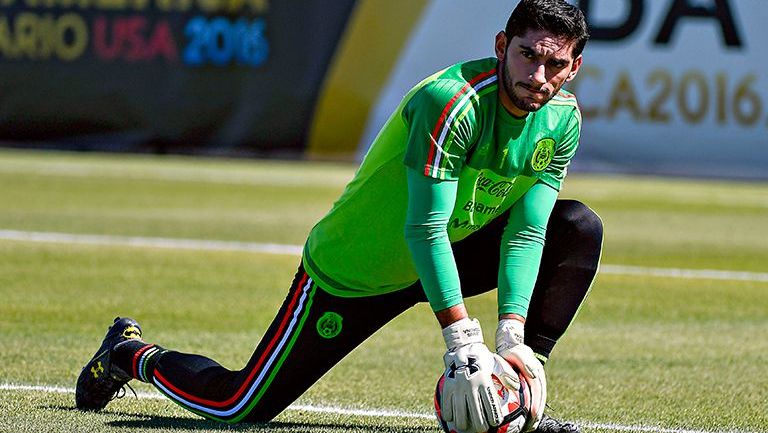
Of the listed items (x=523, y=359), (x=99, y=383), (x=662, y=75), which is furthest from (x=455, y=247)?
(x=662, y=75)

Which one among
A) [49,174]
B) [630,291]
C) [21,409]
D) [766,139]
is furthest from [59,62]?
[21,409]

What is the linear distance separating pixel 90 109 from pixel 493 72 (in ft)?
52.7

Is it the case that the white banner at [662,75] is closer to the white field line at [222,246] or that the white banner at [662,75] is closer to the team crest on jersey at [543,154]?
the white field line at [222,246]

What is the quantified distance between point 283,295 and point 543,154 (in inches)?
179

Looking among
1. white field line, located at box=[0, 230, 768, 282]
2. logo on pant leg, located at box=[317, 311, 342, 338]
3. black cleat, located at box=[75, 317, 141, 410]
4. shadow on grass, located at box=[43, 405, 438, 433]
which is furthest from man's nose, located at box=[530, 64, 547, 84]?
white field line, located at box=[0, 230, 768, 282]

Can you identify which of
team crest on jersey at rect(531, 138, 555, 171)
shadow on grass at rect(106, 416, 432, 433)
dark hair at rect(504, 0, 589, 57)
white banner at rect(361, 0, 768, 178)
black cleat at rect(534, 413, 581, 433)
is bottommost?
white banner at rect(361, 0, 768, 178)

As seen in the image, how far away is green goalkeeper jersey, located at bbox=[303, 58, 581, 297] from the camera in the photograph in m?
5.27

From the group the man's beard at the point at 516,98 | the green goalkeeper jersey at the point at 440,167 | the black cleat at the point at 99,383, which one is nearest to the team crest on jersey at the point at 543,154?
the green goalkeeper jersey at the point at 440,167

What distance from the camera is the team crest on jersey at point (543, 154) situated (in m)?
5.61

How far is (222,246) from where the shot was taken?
12.5 meters

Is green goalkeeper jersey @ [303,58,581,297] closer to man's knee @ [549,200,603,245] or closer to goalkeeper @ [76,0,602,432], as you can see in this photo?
goalkeeper @ [76,0,602,432]

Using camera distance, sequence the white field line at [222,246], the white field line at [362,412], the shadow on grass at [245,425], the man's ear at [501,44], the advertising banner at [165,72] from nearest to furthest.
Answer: the man's ear at [501,44], the shadow on grass at [245,425], the white field line at [362,412], the white field line at [222,246], the advertising banner at [165,72]

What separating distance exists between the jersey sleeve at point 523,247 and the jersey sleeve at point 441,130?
19.3 inches

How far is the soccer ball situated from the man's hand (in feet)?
0.12
